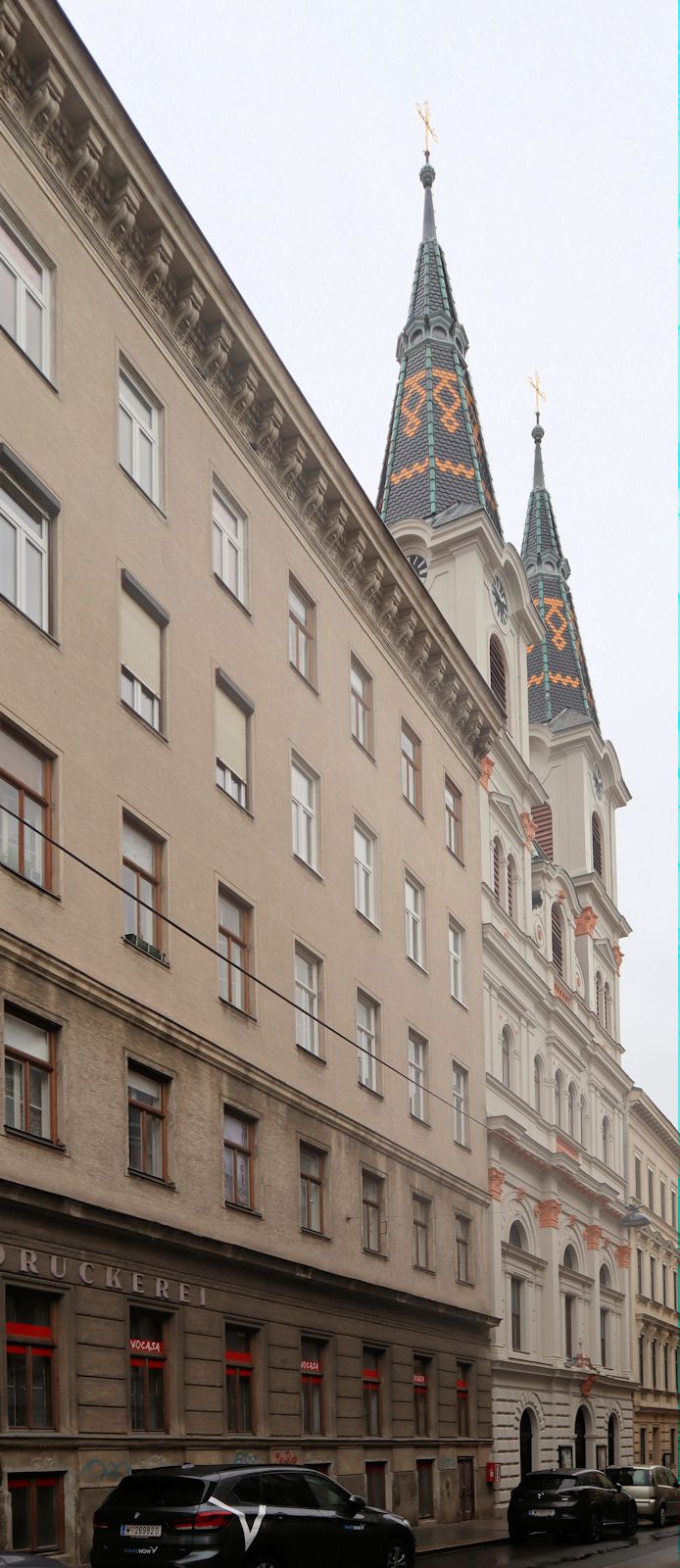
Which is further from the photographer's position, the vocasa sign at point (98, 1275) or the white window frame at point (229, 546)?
the white window frame at point (229, 546)

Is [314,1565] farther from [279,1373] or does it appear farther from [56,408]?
[56,408]

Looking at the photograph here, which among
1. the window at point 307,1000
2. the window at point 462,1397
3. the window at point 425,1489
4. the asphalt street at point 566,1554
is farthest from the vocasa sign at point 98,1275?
the window at point 462,1397

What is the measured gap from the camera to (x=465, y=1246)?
40094 millimetres

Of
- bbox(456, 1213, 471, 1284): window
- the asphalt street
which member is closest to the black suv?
the asphalt street

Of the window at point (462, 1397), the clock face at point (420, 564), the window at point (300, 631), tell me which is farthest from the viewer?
the clock face at point (420, 564)

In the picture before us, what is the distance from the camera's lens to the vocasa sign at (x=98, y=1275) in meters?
20.3

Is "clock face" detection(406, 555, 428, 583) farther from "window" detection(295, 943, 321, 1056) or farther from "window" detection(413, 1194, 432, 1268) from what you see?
"window" detection(295, 943, 321, 1056)

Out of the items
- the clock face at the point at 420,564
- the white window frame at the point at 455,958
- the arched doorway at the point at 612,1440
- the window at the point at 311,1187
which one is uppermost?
the clock face at the point at 420,564

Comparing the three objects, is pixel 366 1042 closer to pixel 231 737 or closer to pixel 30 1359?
pixel 231 737

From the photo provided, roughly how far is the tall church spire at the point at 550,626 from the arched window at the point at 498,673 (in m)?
10.2

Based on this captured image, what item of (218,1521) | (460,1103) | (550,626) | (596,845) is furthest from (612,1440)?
(218,1521)

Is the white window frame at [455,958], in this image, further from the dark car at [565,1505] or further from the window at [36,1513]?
the window at [36,1513]

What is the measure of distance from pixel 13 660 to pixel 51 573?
1922 millimetres

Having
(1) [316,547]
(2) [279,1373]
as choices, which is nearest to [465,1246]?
(2) [279,1373]
